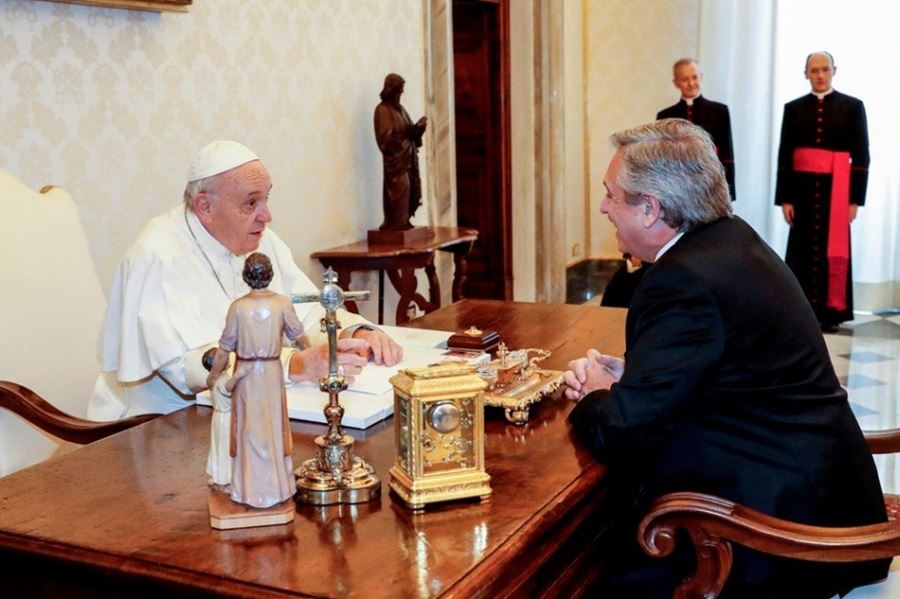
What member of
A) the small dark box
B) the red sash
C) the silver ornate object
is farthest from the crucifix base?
the red sash

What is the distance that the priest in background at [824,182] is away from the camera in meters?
8.06

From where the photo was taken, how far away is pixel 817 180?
8.12 metres

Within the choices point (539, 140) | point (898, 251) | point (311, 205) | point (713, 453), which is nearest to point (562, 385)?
point (713, 453)

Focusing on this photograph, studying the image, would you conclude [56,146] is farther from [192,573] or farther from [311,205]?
[192,573]

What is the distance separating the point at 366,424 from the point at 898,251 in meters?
7.40

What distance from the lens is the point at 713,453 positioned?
7.73 ft

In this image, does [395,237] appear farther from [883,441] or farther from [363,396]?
[883,441]

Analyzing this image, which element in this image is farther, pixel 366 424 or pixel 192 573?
pixel 366 424

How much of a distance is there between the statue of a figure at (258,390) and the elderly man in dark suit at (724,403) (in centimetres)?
73

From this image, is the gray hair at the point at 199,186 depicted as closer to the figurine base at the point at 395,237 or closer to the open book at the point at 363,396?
the open book at the point at 363,396

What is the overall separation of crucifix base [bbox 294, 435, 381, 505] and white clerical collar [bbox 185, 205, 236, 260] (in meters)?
1.31

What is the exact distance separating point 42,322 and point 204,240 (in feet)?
1.79

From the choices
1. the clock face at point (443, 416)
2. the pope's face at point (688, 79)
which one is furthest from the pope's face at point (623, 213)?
the pope's face at point (688, 79)

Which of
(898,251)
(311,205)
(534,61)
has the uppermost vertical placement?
(534,61)
